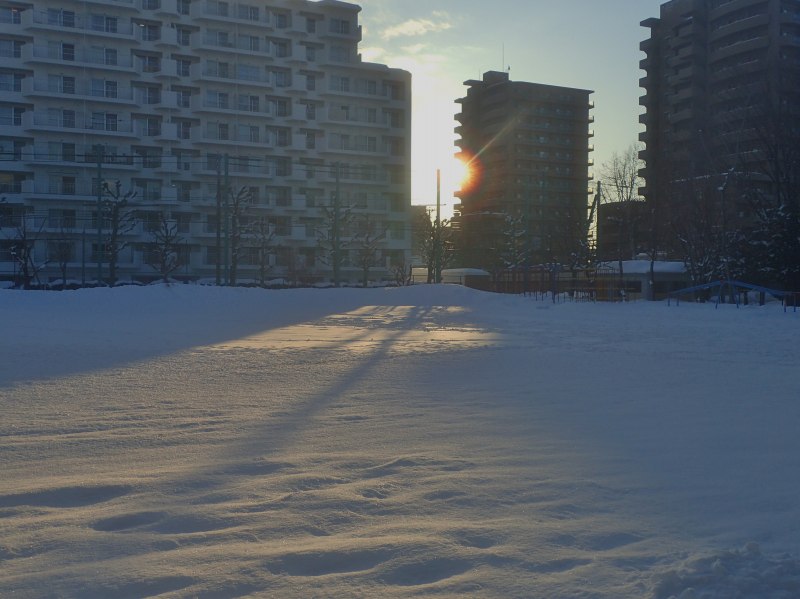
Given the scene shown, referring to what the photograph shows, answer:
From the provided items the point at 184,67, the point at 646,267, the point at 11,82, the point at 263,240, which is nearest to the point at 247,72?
the point at 184,67

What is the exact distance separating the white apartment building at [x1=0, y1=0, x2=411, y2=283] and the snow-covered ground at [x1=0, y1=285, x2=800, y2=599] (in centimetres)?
3802

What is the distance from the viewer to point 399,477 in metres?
4.07

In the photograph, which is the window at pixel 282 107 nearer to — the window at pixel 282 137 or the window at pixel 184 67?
the window at pixel 282 137

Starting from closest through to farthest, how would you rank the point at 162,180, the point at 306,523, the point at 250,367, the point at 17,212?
the point at 306,523 → the point at 250,367 → the point at 17,212 → the point at 162,180

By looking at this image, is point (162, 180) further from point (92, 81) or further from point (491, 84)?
point (491, 84)

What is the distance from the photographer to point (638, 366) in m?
9.04

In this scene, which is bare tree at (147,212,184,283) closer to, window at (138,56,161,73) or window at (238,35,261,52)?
window at (138,56,161,73)

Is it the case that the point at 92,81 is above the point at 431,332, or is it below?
above

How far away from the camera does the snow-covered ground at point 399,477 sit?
9.04ft

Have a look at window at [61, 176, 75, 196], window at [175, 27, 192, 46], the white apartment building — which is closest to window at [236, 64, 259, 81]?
the white apartment building

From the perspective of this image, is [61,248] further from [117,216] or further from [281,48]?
[281,48]

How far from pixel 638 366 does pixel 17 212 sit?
4688cm

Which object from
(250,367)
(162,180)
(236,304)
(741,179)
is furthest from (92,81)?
(250,367)

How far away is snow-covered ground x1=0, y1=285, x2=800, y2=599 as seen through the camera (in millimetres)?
2754
